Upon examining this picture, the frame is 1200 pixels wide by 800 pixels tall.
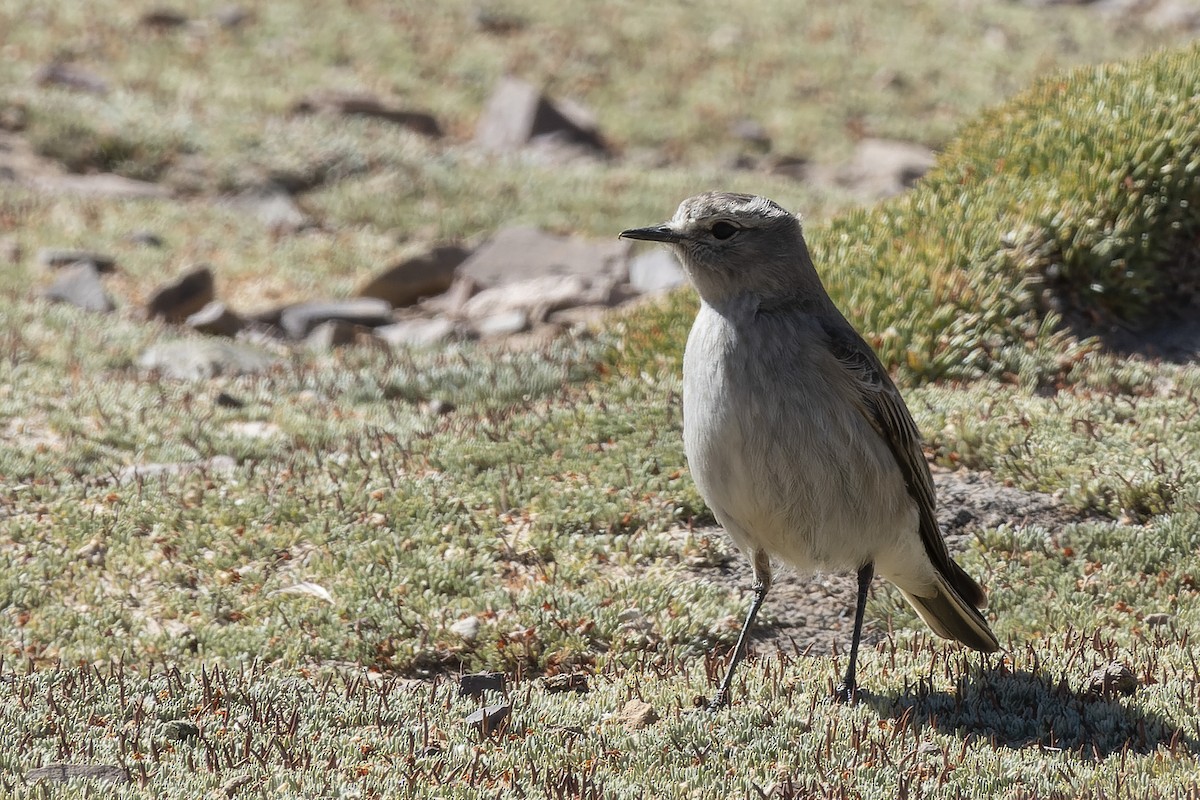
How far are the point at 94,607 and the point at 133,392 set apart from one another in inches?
146

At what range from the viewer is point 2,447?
9609 mm

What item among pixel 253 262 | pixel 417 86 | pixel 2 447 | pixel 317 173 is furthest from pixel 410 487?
pixel 417 86

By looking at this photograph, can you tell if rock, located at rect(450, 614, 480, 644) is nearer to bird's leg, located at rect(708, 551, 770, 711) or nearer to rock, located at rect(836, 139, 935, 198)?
bird's leg, located at rect(708, 551, 770, 711)

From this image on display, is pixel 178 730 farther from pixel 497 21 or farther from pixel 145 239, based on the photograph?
pixel 497 21

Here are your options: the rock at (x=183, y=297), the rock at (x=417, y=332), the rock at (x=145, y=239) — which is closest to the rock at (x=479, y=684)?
the rock at (x=417, y=332)

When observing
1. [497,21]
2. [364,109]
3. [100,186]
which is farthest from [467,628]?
[497,21]

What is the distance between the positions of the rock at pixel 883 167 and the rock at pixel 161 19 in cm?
1415

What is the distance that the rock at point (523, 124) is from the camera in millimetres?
25141

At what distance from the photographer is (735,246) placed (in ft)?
21.7

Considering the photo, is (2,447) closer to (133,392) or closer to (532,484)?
(133,392)

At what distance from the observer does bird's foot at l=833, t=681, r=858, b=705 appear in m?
6.36

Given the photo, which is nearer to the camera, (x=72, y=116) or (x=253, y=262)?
(x=253, y=262)

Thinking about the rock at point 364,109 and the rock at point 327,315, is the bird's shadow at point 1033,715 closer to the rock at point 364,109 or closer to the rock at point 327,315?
the rock at point 327,315

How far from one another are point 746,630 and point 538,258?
11.4 m
